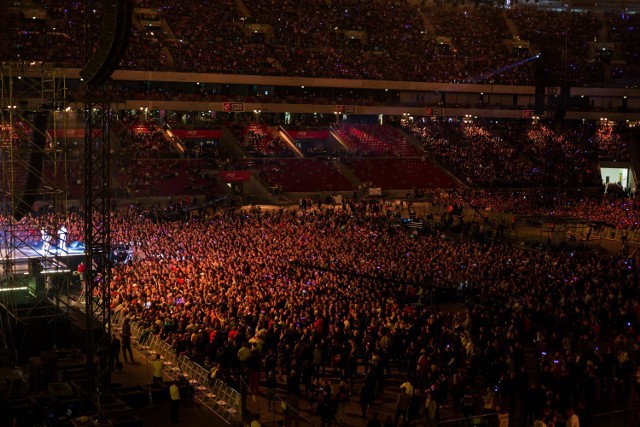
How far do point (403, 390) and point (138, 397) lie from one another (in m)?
5.79

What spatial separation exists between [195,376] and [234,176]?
30617mm

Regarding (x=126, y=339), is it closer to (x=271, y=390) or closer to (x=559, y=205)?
(x=271, y=390)

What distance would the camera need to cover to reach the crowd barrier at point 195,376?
1684 cm

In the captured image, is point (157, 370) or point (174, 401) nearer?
point (174, 401)

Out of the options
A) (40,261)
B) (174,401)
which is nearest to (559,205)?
(40,261)

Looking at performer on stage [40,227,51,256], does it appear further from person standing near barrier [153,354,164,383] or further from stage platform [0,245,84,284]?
person standing near barrier [153,354,164,383]

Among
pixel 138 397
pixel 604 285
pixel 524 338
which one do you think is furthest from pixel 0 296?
pixel 604 285

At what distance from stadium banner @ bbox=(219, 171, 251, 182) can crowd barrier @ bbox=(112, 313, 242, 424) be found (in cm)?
2674

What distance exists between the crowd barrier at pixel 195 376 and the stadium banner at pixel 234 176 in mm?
26742

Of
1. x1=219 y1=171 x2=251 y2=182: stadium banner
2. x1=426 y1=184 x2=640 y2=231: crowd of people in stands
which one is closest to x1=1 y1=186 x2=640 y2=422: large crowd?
x1=426 y1=184 x2=640 y2=231: crowd of people in stands

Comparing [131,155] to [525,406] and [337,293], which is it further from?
[525,406]

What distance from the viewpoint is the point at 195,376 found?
60.1 feet

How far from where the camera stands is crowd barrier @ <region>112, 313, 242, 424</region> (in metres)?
16.8

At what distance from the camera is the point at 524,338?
809 inches
